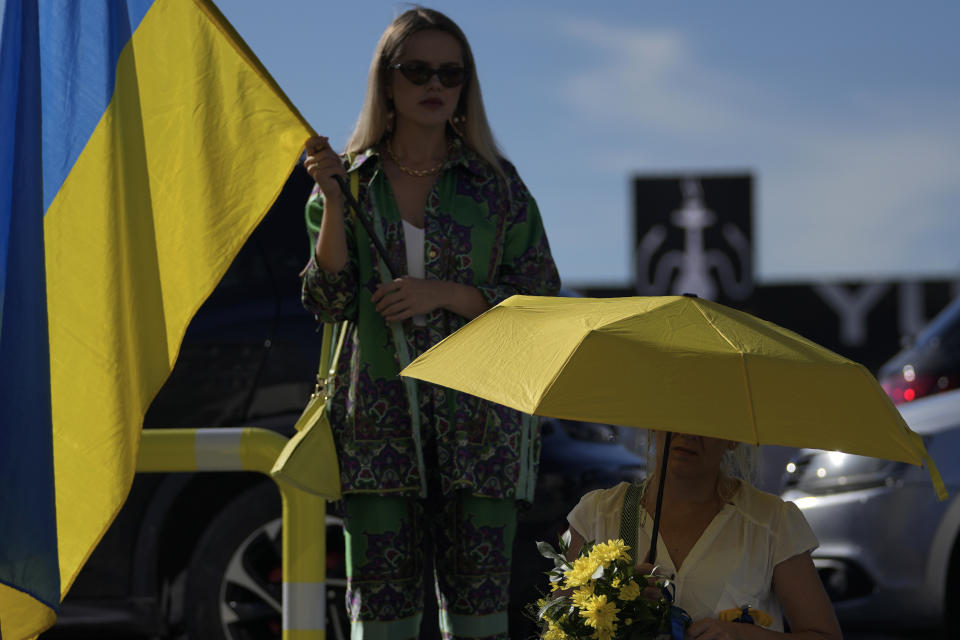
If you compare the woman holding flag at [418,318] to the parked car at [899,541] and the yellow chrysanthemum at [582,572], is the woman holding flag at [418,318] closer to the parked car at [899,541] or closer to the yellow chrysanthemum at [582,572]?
the yellow chrysanthemum at [582,572]

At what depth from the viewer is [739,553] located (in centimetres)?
312

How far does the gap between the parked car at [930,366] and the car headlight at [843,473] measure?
Answer: 1320mm

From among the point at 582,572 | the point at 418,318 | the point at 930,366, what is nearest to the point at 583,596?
the point at 582,572

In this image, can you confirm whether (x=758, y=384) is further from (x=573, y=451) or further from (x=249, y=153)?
(x=573, y=451)

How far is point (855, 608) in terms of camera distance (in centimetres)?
576

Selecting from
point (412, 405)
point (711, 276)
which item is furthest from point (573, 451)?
point (711, 276)

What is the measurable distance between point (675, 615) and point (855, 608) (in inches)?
126

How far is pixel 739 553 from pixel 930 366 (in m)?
4.63

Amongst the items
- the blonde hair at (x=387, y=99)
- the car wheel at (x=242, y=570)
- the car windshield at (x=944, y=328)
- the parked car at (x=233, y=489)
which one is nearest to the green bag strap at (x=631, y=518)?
the blonde hair at (x=387, y=99)

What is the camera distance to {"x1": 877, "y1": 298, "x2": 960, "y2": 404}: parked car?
7324 millimetres

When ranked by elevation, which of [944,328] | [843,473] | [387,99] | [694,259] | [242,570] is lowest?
[242,570]

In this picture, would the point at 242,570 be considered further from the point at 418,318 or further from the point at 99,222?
the point at 99,222

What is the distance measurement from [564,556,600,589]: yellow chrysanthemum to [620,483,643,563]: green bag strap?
1.39 feet

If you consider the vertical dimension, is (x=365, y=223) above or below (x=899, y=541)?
above
